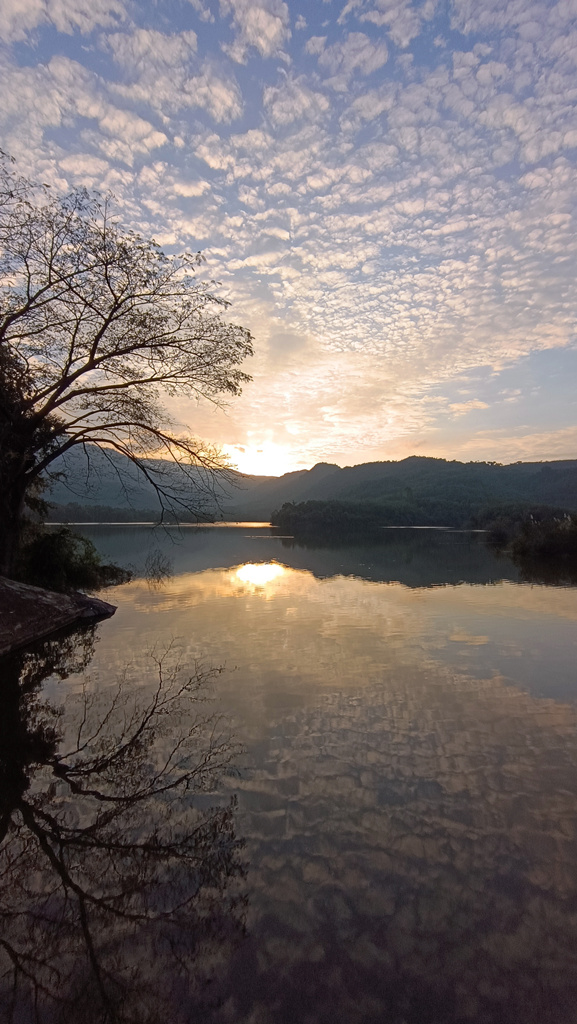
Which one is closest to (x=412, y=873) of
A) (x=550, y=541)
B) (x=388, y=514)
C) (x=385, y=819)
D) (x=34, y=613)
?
(x=385, y=819)

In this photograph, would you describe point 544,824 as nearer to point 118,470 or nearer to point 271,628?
point 271,628

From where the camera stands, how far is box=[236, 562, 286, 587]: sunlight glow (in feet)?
85.6

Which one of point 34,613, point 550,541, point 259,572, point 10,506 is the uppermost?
point 10,506

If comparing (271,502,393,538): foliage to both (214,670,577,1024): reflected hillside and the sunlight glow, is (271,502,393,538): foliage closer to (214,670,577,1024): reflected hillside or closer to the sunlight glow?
the sunlight glow

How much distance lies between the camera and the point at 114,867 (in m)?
4.23

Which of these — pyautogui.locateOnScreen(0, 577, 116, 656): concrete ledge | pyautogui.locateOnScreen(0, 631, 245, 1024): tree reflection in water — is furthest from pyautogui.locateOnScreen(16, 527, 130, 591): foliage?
pyautogui.locateOnScreen(0, 631, 245, 1024): tree reflection in water

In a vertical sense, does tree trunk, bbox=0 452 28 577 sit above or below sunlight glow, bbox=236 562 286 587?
above

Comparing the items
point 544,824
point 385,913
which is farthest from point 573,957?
point 544,824

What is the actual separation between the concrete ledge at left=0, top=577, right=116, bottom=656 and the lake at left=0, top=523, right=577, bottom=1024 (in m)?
2.12

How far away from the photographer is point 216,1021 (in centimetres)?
291

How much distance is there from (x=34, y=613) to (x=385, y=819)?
453 inches

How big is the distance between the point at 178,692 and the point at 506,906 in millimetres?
6060

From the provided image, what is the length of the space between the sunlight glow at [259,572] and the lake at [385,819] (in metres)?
13.0

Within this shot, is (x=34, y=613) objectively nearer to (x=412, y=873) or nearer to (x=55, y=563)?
(x=55, y=563)
